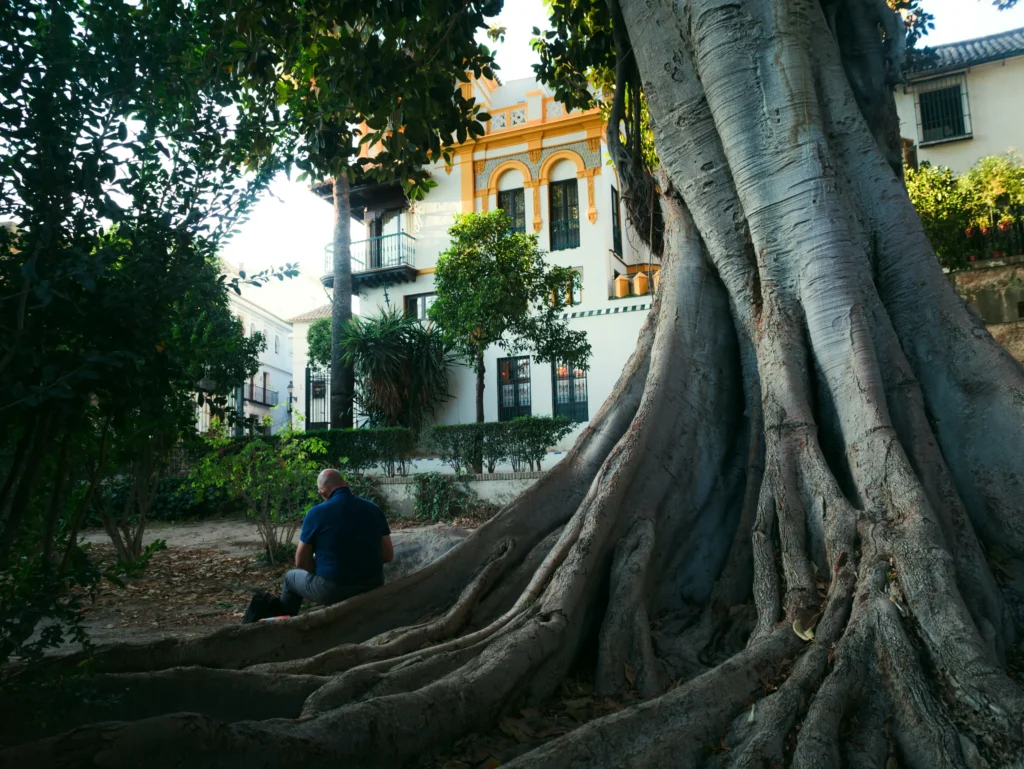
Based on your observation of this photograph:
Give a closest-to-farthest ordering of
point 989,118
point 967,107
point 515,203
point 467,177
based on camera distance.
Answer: point 989,118
point 967,107
point 515,203
point 467,177

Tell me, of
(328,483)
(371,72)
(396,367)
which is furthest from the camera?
(396,367)

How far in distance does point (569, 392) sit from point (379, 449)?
7.71 meters

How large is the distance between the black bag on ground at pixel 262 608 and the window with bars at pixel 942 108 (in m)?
21.5

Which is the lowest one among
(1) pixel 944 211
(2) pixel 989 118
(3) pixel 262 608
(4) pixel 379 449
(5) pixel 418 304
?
(3) pixel 262 608

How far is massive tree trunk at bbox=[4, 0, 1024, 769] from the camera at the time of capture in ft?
9.14

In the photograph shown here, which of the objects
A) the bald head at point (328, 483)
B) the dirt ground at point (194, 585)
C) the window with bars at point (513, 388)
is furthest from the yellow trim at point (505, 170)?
the bald head at point (328, 483)

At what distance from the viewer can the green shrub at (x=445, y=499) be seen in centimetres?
1286

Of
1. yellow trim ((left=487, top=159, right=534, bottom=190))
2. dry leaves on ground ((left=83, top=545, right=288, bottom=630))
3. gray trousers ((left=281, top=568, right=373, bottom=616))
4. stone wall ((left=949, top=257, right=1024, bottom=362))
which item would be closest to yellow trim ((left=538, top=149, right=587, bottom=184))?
yellow trim ((left=487, top=159, right=534, bottom=190))

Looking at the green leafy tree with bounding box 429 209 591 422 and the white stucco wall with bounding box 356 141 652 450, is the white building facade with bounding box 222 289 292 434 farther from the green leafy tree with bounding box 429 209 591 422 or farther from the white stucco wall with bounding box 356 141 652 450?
the green leafy tree with bounding box 429 209 591 422

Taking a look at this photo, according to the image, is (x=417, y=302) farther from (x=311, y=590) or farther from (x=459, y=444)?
(x=311, y=590)

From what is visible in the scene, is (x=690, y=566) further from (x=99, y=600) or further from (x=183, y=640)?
(x=99, y=600)

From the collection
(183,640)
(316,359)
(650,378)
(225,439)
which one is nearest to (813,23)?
(650,378)

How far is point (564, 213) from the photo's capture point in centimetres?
2353

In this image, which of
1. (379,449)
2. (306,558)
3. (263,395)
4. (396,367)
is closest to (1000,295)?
(379,449)
